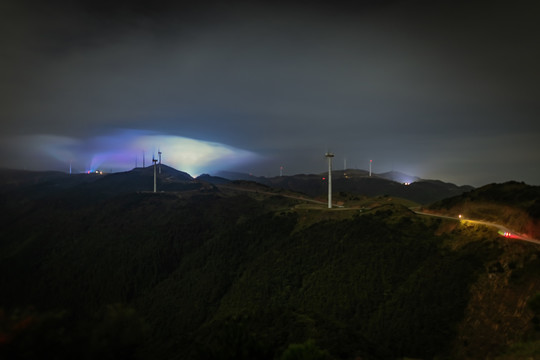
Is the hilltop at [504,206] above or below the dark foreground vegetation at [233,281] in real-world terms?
above

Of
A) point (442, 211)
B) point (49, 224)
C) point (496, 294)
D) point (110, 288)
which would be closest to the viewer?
point (496, 294)

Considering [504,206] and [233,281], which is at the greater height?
[504,206]

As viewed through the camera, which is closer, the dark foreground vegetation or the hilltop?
the dark foreground vegetation

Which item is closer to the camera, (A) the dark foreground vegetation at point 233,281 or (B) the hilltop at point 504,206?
(A) the dark foreground vegetation at point 233,281

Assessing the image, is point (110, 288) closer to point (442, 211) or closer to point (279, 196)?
point (279, 196)

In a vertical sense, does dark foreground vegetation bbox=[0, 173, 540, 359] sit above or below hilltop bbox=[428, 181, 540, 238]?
below

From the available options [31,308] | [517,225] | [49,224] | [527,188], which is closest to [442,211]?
[527,188]

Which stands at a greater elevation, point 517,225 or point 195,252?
point 517,225

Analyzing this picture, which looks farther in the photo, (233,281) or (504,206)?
(233,281)
